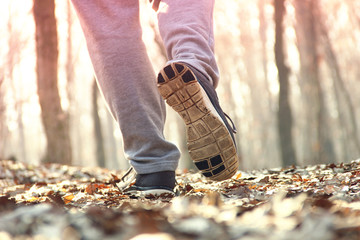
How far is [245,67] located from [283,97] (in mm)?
11343

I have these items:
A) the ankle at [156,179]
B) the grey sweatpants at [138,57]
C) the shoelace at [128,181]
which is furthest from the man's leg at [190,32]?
the shoelace at [128,181]

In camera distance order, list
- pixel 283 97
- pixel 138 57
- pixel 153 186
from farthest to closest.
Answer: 1. pixel 283 97
2. pixel 138 57
3. pixel 153 186

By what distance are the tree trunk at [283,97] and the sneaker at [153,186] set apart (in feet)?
24.0

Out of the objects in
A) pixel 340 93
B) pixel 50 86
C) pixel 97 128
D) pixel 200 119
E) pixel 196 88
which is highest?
pixel 50 86

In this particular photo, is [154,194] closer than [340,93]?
Yes

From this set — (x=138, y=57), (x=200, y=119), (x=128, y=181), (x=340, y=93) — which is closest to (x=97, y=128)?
(x=340, y=93)

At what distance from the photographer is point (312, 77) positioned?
31.8ft

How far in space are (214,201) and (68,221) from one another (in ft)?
1.50

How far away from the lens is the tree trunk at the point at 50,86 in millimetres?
7398

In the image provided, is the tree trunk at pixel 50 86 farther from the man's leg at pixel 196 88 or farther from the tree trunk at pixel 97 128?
the tree trunk at pixel 97 128

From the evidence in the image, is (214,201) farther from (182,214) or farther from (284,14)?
(284,14)

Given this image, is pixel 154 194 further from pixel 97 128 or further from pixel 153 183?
pixel 97 128

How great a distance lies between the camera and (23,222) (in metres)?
0.89

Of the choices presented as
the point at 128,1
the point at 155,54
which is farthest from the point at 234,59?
the point at 128,1
